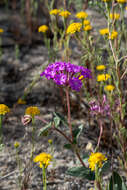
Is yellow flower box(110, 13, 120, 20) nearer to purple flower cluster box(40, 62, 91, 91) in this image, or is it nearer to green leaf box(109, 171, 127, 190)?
purple flower cluster box(40, 62, 91, 91)

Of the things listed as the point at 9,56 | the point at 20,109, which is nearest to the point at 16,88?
the point at 20,109

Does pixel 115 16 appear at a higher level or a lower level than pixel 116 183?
higher

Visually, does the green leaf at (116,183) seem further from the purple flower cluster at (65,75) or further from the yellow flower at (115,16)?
the yellow flower at (115,16)

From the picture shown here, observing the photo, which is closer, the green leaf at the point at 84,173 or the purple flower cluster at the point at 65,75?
the purple flower cluster at the point at 65,75

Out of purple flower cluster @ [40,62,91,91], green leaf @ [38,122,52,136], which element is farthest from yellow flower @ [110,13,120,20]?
green leaf @ [38,122,52,136]

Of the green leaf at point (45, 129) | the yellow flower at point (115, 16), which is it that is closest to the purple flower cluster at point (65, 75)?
the green leaf at point (45, 129)

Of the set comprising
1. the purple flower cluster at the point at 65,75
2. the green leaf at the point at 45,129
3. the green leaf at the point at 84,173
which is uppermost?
the purple flower cluster at the point at 65,75

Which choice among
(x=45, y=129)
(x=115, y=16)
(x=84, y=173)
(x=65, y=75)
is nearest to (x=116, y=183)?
(x=84, y=173)

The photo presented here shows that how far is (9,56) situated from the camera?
3209 millimetres

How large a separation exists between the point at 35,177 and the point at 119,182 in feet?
2.03

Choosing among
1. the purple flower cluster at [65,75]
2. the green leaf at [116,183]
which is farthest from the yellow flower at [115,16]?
the green leaf at [116,183]

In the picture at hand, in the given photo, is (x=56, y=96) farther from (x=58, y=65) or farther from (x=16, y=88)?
(x=58, y=65)

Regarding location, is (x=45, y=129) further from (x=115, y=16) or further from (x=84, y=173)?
(x=115, y=16)

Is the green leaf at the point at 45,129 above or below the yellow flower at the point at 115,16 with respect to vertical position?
below
